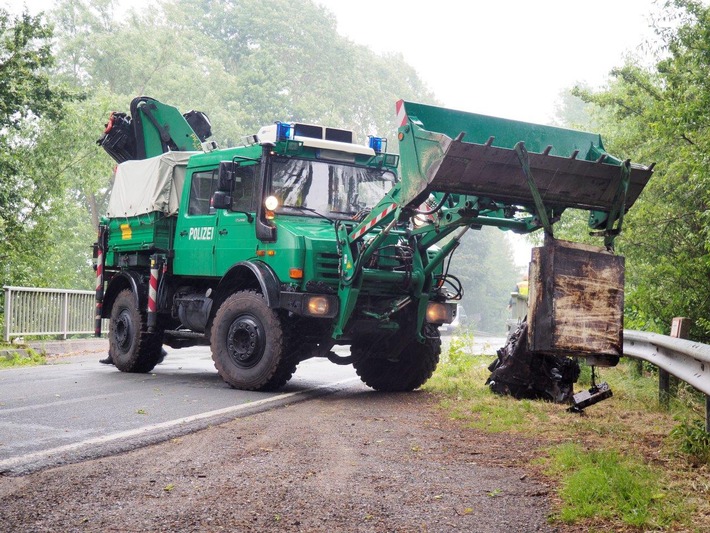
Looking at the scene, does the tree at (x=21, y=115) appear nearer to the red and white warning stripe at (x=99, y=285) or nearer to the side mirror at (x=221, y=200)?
the red and white warning stripe at (x=99, y=285)

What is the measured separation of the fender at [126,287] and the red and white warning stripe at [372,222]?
4.38m

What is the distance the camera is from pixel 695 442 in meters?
6.52

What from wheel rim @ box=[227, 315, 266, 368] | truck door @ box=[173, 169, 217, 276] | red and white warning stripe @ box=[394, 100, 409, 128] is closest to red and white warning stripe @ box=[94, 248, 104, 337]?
truck door @ box=[173, 169, 217, 276]

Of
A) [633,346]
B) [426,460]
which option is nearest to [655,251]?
[633,346]

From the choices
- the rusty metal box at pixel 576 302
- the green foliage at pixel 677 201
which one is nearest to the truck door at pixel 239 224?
the rusty metal box at pixel 576 302

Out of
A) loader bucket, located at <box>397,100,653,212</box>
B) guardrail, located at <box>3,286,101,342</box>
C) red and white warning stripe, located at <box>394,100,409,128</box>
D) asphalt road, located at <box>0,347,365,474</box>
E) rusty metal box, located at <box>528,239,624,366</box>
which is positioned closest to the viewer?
asphalt road, located at <box>0,347,365,474</box>

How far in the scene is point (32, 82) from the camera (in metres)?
21.6

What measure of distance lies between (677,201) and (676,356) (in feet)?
22.5

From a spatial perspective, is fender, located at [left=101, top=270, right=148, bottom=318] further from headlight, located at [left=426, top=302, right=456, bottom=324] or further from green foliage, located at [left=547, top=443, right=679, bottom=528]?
green foliage, located at [left=547, top=443, right=679, bottom=528]

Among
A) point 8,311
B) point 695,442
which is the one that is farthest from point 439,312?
point 8,311

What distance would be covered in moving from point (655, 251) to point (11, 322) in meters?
12.6

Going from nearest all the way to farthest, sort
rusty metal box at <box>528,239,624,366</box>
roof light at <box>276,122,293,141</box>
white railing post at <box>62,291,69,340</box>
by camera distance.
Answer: rusty metal box at <box>528,239,624,366</box> < roof light at <box>276,122,293,141</box> < white railing post at <box>62,291,69,340</box>

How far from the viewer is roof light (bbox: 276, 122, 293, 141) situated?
11.0m

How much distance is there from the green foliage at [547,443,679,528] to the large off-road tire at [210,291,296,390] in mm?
4984
